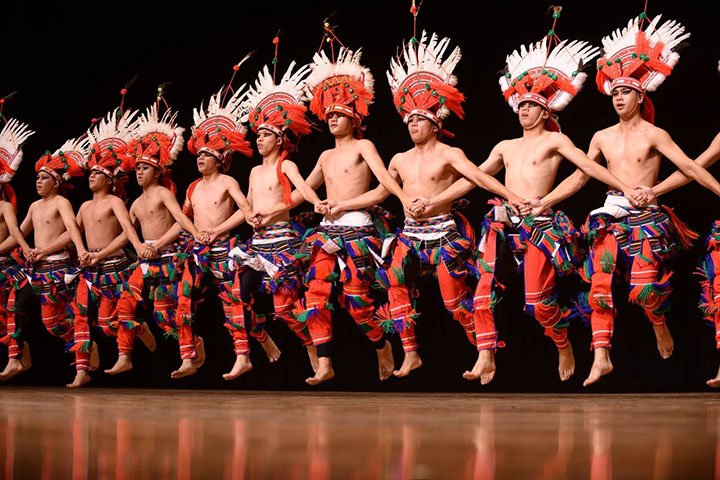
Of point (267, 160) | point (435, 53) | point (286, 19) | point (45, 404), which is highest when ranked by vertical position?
point (286, 19)

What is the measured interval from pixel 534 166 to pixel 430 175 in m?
0.55

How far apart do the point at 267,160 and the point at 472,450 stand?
347 cm

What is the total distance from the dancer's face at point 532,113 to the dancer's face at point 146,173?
2.50 meters

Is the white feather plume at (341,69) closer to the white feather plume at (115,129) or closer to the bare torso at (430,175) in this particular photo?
the bare torso at (430,175)

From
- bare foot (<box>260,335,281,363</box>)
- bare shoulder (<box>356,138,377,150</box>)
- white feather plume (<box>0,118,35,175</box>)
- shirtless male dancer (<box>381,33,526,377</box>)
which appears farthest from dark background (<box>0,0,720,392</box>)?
bare shoulder (<box>356,138,377,150</box>)

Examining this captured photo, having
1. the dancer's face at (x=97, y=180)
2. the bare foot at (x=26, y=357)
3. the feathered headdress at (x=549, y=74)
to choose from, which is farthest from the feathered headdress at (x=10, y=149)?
the feathered headdress at (x=549, y=74)

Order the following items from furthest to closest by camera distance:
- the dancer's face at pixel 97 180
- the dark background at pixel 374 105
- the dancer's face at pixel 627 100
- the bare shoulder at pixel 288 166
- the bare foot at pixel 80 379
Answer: the dancer's face at pixel 97 180
the bare foot at pixel 80 379
the bare shoulder at pixel 288 166
the dark background at pixel 374 105
the dancer's face at pixel 627 100

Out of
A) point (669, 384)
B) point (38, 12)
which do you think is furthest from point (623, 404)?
point (38, 12)

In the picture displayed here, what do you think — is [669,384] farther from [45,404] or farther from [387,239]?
[45,404]

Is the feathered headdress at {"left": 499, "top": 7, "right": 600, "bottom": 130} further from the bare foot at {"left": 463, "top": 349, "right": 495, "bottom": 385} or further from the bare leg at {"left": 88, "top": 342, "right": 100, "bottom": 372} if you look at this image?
the bare leg at {"left": 88, "top": 342, "right": 100, "bottom": 372}

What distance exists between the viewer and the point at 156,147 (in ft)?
22.2

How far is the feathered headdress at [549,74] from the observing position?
210 inches

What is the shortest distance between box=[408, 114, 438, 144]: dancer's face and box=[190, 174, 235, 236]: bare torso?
1312 millimetres

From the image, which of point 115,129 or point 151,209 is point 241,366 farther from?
A: point 115,129
